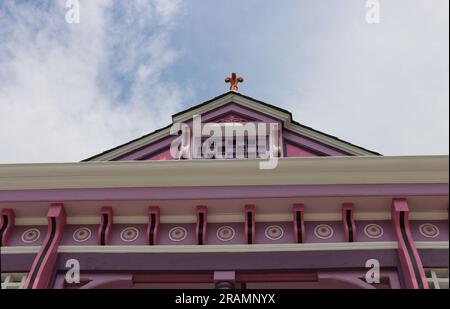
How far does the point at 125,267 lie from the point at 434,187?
4.29 metres

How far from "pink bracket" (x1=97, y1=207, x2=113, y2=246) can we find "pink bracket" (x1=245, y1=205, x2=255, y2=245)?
1889mm

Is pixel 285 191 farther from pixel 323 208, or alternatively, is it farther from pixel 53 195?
pixel 53 195

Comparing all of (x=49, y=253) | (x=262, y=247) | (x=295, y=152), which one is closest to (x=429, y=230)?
(x=262, y=247)

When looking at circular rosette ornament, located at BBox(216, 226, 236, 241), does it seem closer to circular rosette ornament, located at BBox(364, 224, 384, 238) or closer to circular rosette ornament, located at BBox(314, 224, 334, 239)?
circular rosette ornament, located at BBox(314, 224, 334, 239)

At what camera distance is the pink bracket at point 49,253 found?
25.6ft

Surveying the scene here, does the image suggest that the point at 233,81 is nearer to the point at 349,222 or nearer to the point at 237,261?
the point at 349,222

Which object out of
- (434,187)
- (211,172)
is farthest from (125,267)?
(434,187)

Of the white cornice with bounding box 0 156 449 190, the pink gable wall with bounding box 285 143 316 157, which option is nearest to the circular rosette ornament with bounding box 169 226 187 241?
the white cornice with bounding box 0 156 449 190

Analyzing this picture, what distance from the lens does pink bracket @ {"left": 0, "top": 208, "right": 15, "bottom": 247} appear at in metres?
8.45

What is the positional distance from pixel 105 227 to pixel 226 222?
1.68 m

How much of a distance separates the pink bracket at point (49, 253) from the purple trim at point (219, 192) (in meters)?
0.22

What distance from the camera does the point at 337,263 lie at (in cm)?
799

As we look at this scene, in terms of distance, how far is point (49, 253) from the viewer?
814 cm
